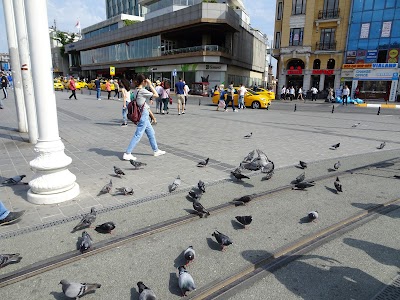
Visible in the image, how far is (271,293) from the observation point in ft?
8.19

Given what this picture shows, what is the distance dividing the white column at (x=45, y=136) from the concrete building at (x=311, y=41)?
38.1 m

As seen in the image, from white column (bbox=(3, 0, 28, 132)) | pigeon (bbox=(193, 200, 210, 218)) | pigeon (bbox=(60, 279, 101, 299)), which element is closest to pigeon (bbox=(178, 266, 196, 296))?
pigeon (bbox=(60, 279, 101, 299))

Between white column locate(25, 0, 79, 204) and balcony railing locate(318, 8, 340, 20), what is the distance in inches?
1554

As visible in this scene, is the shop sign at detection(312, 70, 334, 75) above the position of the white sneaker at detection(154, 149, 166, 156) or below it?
above

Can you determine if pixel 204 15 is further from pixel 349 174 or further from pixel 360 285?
pixel 360 285

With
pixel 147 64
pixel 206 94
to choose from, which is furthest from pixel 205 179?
pixel 147 64

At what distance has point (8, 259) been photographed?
8.93 feet

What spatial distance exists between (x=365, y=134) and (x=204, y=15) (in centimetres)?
3310

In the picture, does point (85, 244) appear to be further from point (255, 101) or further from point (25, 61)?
point (255, 101)

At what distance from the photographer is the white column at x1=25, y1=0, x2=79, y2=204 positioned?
3771mm

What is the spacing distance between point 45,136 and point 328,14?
4034 centimetres

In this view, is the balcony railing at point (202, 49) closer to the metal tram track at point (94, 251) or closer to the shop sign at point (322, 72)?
the shop sign at point (322, 72)

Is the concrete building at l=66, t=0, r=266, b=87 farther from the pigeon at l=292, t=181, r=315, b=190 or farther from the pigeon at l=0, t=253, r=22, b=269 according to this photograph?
A: the pigeon at l=0, t=253, r=22, b=269

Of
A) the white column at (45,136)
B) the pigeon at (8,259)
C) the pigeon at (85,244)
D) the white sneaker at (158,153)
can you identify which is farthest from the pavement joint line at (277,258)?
the white sneaker at (158,153)
